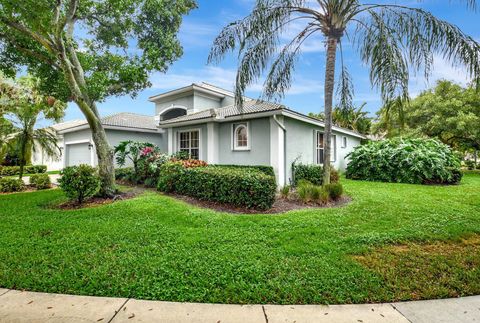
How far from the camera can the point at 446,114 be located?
69.0 ft

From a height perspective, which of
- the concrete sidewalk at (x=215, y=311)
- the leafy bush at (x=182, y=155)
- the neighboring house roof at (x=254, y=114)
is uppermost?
the neighboring house roof at (x=254, y=114)

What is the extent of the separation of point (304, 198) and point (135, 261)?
5.66 meters

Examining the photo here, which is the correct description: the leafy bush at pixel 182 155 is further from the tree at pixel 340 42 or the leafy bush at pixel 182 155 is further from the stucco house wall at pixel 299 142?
the tree at pixel 340 42

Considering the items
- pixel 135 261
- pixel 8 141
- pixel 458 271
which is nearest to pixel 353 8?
pixel 458 271

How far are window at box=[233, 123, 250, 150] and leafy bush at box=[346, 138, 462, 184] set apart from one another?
765 cm

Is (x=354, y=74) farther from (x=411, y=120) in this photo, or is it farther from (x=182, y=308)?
(x=411, y=120)

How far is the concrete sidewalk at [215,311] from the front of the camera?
2.76 metres

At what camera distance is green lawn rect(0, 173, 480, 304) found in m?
3.31

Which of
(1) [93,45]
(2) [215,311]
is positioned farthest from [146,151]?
(2) [215,311]

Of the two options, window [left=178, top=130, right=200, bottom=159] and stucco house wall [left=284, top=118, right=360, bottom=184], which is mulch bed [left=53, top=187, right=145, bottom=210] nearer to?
window [left=178, top=130, right=200, bottom=159]

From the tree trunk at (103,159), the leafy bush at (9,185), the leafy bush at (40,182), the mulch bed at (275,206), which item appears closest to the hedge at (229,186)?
the mulch bed at (275,206)

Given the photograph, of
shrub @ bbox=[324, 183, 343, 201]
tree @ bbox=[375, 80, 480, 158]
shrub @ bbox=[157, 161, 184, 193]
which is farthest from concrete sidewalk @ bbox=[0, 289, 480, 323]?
tree @ bbox=[375, 80, 480, 158]

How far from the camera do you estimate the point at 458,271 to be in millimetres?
3785

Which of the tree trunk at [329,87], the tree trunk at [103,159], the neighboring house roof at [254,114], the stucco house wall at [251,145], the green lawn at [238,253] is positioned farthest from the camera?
the stucco house wall at [251,145]
